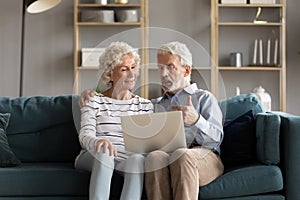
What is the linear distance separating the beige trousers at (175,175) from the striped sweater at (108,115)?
0.75 ft

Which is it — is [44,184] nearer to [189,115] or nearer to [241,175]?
[189,115]

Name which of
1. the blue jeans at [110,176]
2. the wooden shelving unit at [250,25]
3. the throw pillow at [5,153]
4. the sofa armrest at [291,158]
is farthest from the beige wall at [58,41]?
the blue jeans at [110,176]

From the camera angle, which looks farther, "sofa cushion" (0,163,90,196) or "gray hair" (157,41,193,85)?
"gray hair" (157,41,193,85)

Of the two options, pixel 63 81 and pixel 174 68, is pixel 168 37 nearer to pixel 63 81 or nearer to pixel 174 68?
pixel 63 81

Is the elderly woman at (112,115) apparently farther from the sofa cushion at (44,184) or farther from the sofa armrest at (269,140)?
the sofa armrest at (269,140)

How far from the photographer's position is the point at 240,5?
4.84 m

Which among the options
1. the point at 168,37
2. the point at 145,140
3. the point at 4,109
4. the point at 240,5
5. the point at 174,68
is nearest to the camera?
the point at 145,140

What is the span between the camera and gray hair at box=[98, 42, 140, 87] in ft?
8.79

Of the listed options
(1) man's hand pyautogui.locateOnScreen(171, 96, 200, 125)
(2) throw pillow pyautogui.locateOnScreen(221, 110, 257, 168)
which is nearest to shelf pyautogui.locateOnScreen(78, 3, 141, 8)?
(2) throw pillow pyautogui.locateOnScreen(221, 110, 257, 168)

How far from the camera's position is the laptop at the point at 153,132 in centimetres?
239

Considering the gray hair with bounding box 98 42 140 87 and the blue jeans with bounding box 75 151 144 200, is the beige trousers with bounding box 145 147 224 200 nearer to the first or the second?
the blue jeans with bounding box 75 151 144 200

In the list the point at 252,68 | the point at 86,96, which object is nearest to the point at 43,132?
the point at 86,96

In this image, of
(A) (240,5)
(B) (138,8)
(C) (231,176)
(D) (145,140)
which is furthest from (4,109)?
(A) (240,5)

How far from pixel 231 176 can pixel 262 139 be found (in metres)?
0.27
